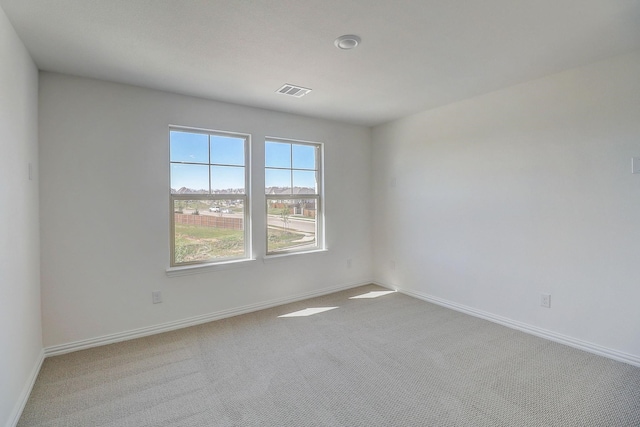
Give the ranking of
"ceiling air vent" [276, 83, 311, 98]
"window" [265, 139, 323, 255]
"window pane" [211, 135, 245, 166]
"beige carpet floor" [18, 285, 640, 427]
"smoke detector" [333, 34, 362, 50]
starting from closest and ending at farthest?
"beige carpet floor" [18, 285, 640, 427] → "smoke detector" [333, 34, 362, 50] → "ceiling air vent" [276, 83, 311, 98] → "window pane" [211, 135, 245, 166] → "window" [265, 139, 323, 255]

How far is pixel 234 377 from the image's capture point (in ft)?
7.48

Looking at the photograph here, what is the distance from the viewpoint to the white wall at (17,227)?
175cm

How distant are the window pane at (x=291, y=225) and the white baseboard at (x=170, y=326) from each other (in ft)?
2.04

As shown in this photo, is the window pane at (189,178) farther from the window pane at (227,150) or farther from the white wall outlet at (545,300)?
the white wall outlet at (545,300)

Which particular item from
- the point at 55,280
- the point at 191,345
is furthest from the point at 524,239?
the point at 55,280

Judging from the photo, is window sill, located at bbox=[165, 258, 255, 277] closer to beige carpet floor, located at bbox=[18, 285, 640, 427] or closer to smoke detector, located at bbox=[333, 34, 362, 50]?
beige carpet floor, located at bbox=[18, 285, 640, 427]

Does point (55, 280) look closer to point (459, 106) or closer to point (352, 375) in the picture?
point (352, 375)

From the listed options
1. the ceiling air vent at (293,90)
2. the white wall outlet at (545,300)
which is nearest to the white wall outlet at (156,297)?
the ceiling air vent at (293,90)

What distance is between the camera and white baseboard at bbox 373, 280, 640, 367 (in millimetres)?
2441

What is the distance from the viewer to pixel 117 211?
112 inches

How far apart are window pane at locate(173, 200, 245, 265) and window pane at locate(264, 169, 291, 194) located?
419 millimetres

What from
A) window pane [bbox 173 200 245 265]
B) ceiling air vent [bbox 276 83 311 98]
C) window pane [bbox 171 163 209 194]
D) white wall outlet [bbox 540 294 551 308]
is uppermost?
ceiling air vent [bbox 276 83 311 98]

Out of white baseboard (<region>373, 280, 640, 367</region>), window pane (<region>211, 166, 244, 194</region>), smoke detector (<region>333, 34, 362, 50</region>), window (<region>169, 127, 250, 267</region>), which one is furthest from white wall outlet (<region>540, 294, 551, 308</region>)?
window pane (<region>211, 166, 244, 194</region>)

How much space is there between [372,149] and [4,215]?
13.2 ft
